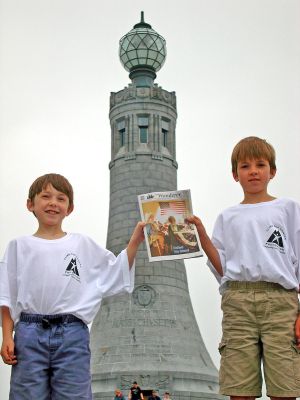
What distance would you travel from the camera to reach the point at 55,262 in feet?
19.4

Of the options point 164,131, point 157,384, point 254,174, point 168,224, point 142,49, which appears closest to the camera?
point 254,174

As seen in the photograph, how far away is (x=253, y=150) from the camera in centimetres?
602

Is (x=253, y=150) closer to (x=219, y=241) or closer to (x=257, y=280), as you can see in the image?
(x=219, y=241)

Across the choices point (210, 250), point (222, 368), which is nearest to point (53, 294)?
point (210, 250)

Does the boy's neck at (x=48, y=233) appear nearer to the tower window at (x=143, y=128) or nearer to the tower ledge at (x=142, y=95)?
the tower window at (x=143, y=128)

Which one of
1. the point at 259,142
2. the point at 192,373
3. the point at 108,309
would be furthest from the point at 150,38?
the point at 259,142

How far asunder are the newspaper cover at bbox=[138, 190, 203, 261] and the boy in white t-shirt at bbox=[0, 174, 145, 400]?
5.3 inches

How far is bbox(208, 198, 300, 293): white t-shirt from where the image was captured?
5.83 m

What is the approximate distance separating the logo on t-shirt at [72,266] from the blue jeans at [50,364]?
42 cm

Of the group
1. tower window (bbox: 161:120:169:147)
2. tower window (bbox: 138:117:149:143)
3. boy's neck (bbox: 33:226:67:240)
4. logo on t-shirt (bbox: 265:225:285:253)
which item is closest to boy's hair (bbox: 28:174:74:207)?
boy's neck (bbox: 33:226:67:240)

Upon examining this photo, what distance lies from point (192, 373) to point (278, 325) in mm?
23601

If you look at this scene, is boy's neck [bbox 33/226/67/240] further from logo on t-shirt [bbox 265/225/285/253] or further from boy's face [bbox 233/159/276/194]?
logo on t-shirt [bbox 265/225/285/253]

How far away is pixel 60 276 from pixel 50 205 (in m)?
0.63

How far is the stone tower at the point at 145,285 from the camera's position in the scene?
92.3 feet
